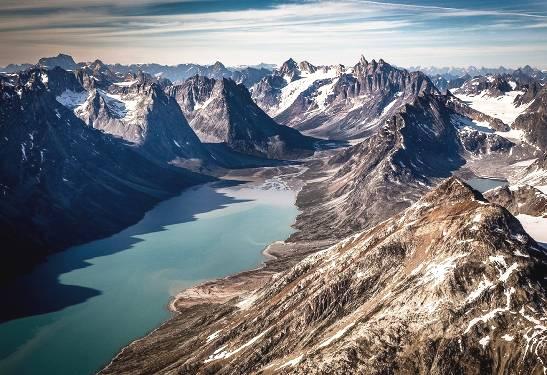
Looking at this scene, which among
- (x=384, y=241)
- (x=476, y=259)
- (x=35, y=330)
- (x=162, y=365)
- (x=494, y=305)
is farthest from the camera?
(x=35, y=330)

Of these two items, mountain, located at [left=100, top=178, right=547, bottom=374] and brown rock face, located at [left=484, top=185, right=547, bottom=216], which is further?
brown rock face, located at [left=484, top=185, right=547, bottom=216]

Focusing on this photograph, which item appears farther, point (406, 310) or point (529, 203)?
point (529, 203)

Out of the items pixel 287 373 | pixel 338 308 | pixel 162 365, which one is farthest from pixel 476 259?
pixel 162 365

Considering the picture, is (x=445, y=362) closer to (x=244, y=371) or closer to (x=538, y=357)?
(x=538, y=357)

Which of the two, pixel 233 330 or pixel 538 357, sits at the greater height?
pixel 538 357

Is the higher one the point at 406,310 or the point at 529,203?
the point at 406,310

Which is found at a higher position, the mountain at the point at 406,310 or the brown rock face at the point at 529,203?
the mountain at the point at 406,310

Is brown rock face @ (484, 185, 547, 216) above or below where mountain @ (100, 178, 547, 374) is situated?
below

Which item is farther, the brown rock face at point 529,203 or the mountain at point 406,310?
the brown rock face at point 529,203
